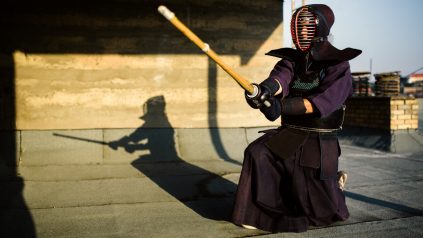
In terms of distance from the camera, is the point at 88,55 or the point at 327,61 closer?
the point at 327,61

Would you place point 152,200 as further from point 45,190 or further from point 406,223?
point 406,223

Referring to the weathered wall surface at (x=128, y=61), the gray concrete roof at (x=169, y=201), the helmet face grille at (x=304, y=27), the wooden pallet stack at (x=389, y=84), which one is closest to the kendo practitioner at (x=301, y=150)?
the helmet face grille at (x=304, y=27)

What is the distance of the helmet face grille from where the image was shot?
2.70m

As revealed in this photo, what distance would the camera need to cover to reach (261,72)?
623 cm

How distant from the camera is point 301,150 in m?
2.86

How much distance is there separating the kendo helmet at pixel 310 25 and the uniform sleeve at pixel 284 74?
0.70 ft

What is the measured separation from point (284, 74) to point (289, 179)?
82 centimetres

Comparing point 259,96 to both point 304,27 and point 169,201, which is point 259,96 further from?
point 169,201

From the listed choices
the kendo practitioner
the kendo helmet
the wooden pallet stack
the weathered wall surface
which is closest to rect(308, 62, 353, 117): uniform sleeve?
the kendo practitioner

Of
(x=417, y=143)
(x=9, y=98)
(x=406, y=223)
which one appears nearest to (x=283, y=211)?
(x=406, y=223)

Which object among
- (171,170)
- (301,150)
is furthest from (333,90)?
(171,170)

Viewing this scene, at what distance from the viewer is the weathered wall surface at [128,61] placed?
5441 mm

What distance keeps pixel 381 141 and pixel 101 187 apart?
518 cm

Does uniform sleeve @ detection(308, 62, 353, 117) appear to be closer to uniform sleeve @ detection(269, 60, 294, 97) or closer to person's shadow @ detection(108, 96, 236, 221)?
uniform sleeve @ detection(269, 60, 294, 97)
